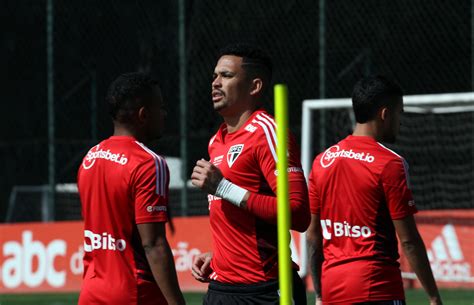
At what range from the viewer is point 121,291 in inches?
229

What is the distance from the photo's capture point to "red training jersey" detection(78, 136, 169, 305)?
5738 mm

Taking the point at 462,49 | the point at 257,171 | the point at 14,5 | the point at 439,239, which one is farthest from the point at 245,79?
the point at 14,5

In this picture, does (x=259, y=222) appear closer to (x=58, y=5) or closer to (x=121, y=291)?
(x=121, y=291)

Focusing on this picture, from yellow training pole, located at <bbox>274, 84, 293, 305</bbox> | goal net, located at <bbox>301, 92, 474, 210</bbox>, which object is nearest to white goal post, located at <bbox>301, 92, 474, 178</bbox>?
goal net, located at <bbox>301, 92, 474, 210</bbox>

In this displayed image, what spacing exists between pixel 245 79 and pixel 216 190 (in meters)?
0.76

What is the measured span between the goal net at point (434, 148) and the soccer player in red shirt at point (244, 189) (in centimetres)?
1127

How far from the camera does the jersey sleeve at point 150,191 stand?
5.70m

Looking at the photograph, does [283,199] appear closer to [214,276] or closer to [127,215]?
[127,215]

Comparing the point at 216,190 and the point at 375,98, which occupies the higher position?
the point at 375,98

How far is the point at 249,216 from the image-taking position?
19.3 ft

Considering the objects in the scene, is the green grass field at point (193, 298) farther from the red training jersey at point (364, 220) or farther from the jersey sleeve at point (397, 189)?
the jersey sleeve at point (397, 189)

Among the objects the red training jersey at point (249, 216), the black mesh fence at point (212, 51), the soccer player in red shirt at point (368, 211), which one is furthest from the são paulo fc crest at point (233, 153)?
the black mesh fence at point (212, 51)

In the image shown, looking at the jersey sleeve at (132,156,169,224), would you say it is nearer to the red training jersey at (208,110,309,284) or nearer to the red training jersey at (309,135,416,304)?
the red training jersey at (208,110,309,284)

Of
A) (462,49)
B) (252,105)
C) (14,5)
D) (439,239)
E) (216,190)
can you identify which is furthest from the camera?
(14,5)
